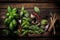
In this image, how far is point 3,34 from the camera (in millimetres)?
3164

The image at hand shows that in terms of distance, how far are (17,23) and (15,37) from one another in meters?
0.25

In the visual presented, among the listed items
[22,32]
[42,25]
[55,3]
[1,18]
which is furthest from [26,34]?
[55,3]

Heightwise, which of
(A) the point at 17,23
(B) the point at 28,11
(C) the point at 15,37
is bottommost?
(C) the point at 15,37

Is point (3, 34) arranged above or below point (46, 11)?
below

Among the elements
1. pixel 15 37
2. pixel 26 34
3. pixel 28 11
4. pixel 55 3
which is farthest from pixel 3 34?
pixel 55 3

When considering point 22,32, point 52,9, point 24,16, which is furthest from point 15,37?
point 52,9

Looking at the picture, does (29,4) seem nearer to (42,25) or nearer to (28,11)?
(28,11)

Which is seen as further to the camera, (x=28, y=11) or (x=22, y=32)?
(x=28, y=11)

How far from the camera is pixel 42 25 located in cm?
317

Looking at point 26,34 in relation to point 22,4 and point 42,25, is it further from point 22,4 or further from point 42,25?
point 22,4

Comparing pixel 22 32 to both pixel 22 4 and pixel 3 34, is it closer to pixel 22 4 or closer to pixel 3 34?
pixel 3 34

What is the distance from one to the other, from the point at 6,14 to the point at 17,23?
0.82 ft

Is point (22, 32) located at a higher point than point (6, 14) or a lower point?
lower

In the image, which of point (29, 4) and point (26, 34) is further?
point (29, 4)
